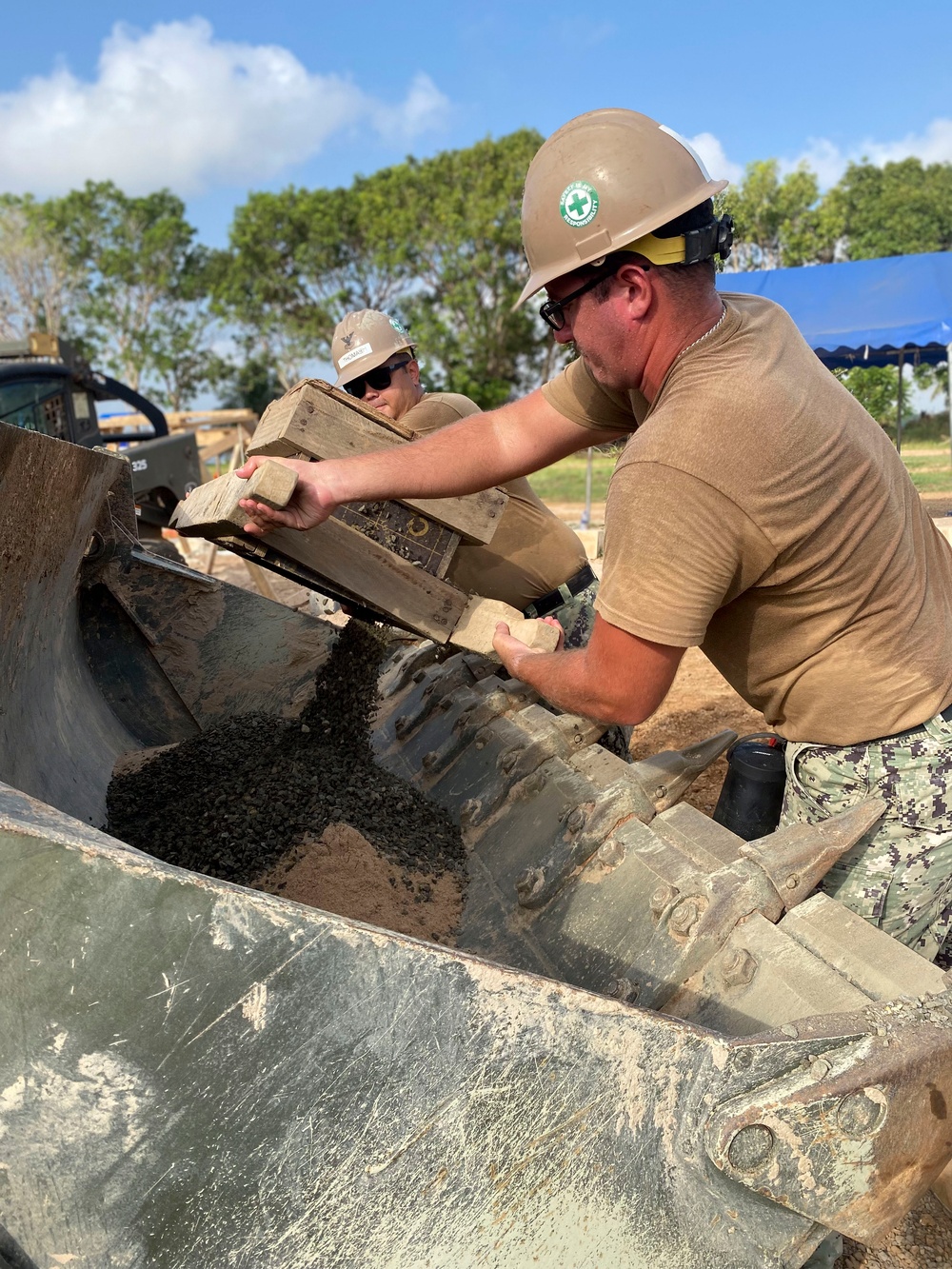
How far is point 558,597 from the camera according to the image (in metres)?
4.23

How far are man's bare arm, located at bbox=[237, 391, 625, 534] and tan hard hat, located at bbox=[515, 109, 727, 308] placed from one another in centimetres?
73

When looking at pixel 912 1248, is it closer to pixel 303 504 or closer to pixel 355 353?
pixel 303 504

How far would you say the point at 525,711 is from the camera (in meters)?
3.40

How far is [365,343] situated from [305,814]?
215 cm

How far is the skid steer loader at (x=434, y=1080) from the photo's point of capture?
4.39 feet

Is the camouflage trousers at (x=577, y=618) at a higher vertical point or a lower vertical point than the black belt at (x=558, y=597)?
lower

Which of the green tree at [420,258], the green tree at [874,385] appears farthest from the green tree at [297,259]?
the green tree at [874,385]

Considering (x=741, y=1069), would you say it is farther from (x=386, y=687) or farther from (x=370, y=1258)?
(x=386, y=687)

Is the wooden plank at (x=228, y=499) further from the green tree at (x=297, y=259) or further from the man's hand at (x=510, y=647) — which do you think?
the green tree at (x=297, y=259)

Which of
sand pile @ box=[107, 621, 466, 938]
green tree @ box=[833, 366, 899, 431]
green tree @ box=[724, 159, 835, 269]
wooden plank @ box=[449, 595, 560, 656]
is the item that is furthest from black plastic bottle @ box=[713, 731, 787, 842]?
green tree @ box=[724, 159, 835, 269]

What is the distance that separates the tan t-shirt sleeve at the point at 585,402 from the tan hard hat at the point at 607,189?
0.68 meters

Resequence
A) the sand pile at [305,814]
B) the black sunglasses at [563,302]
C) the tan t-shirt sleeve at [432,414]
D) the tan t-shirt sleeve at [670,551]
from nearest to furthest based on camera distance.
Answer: the tan t-shirt sleeve at [670,551] < the black sunglasses at [563,302] < the sand pile at [305,814] < the tan t-shirt sleeve at [432,414]

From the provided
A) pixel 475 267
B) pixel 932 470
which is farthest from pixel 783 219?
pixel 932 470

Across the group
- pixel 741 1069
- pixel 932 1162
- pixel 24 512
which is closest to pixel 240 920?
pixel 741 1069
